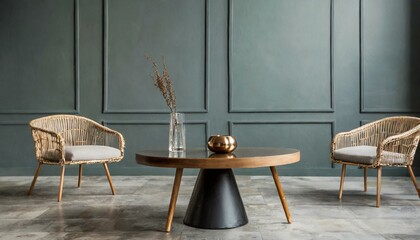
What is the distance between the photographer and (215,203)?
7.89ft

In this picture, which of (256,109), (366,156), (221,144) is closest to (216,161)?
(221,144)

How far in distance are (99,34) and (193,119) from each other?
4.42ft

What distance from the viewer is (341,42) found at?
4523mm

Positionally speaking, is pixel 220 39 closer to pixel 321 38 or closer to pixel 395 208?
pixel 321 38

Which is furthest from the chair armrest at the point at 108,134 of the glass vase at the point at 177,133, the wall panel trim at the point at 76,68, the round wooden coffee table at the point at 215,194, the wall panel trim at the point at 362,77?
the wall panel trim at the point at 362,77

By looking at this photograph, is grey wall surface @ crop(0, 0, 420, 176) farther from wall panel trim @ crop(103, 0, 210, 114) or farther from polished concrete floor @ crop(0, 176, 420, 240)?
polished concrete floor @ crop(0, 176, 420, 240)

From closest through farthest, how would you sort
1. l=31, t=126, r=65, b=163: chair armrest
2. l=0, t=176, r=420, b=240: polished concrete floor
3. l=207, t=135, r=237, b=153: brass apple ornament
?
l=0, t=176, r=420, b=240: polished concrete floor → l=207, t=135, r=237, b=153: brass apple ornament → l=31, t=126, r=65, b=163: chair armrest

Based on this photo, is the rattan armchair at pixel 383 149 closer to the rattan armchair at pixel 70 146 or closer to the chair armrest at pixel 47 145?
the rattan armchair at pixel 70 146

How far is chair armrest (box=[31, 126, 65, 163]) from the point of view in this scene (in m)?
3.21

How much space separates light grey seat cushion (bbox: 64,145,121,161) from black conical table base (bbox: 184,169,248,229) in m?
1.11

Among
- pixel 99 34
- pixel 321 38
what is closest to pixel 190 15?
pixel 99 34

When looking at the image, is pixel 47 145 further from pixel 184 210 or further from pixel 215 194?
pixel 215 194

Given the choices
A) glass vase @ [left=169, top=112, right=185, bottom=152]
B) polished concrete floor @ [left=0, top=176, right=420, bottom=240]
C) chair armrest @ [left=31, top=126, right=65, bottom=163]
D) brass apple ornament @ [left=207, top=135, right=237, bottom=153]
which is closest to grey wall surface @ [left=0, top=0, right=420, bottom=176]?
polished concrete floor @ [left=0, top=176, right=420, bottom=240]

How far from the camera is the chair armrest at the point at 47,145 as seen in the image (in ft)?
10.5
